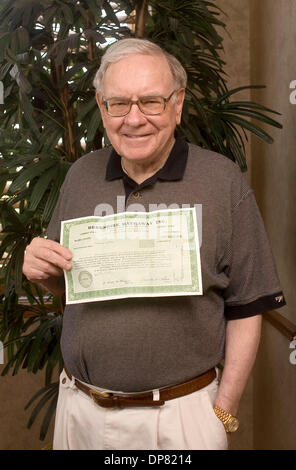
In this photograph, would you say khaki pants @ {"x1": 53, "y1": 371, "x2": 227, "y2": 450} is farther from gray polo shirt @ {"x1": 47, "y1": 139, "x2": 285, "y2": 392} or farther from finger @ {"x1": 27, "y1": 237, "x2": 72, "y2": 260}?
finger @ {"x1": 27, "y1": 237, "x2": 72, "y2": 260}

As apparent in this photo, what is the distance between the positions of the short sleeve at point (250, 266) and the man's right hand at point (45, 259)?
41 cm

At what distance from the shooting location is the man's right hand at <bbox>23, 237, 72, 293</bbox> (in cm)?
131

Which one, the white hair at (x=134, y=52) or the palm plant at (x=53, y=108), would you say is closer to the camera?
the white hair at (x=134, y=52)

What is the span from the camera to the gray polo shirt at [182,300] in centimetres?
132

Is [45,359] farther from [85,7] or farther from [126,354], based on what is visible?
[85,7]

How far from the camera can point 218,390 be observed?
1423mm

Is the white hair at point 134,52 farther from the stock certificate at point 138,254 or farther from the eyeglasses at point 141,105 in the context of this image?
the stock certificate at point 138,254

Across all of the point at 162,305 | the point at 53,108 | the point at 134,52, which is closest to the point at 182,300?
the point at 162,305

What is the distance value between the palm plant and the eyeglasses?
0.49 meters

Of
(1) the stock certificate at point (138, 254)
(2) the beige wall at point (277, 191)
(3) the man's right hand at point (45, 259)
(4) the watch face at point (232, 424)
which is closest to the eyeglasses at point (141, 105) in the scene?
(1) the stock certificate at point (138, 254)

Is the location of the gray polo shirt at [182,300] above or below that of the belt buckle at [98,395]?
above

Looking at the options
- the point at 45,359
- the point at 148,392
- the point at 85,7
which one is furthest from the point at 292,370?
the point at 85,7

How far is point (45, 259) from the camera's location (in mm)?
1322
